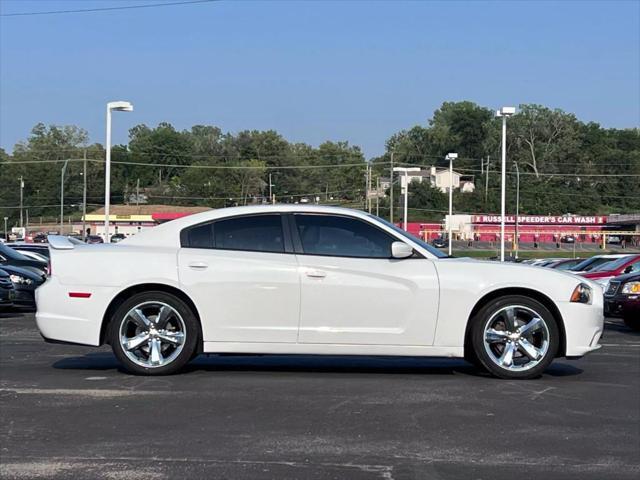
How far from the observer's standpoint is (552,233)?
8331 cm

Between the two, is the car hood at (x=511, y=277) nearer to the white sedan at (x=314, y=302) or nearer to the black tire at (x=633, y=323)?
the white sedan at (x=314, y=302)

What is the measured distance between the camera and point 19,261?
57.8ft

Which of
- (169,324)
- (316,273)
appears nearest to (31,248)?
(169,324)

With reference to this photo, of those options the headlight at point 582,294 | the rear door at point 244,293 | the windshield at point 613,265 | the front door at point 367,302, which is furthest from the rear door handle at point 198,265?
the windshield at point 613,265

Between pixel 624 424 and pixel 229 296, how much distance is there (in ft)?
11.4

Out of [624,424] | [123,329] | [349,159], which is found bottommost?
[624,424]

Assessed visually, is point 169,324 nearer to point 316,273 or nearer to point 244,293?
point 244,293

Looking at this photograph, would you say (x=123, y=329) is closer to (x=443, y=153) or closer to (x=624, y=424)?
(x=624, y=424)

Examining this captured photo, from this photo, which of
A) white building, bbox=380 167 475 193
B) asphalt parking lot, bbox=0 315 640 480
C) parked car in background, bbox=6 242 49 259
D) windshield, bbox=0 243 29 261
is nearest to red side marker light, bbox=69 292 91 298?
asphalt parking lot, bbox=0 315 640 480

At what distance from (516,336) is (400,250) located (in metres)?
1.33

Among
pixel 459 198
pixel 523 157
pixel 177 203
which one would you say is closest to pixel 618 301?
pixel 177 203

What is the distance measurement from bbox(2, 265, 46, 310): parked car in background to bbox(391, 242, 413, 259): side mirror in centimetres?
1001

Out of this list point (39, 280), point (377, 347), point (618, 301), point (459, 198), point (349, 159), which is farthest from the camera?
point (349, 159)

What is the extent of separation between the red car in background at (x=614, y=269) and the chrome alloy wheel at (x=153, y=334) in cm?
1313
